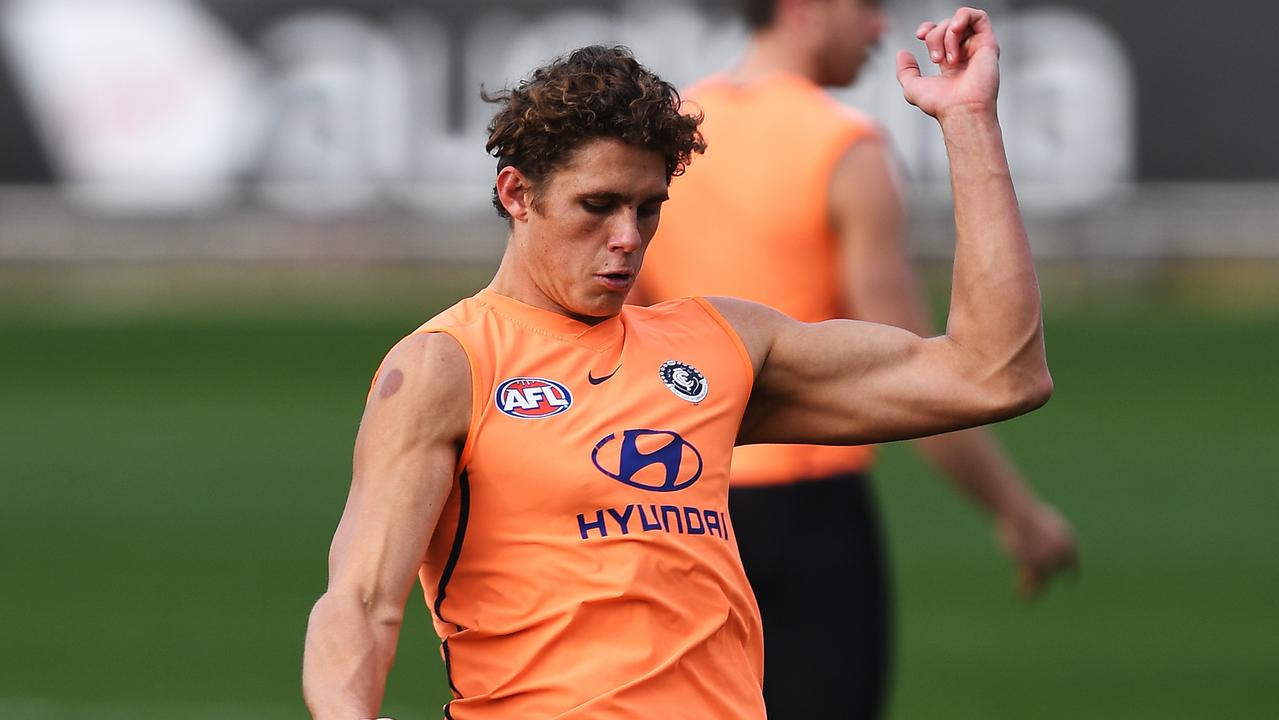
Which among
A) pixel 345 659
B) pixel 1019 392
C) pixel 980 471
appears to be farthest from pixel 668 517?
pixel 980 471

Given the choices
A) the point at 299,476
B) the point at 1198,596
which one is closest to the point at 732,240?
the point at 1198,596

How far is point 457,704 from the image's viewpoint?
3438 mm

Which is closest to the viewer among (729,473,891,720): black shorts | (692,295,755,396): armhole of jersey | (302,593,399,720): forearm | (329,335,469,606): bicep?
(302,593,399,720): forearm

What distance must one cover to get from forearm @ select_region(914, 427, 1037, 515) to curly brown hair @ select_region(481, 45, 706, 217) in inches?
82.2

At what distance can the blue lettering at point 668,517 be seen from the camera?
3406 millimetres

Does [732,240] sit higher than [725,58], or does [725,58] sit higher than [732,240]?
[732,240]

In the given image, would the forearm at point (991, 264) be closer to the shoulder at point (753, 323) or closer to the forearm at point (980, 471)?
the shoulder at point (753, 323)

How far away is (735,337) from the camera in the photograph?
3643mm

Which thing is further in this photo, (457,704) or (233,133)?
(233,133)

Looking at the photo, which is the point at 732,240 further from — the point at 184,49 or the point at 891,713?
the point at 184,49

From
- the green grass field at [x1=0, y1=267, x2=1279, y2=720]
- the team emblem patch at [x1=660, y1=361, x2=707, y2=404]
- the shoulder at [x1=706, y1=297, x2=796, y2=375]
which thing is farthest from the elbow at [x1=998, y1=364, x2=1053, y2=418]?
the green grass field at [x1=0, y1=267, x2=1279, y2=720]

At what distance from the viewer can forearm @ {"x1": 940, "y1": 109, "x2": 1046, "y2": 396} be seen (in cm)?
365

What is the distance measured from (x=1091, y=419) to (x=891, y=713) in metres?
8.14

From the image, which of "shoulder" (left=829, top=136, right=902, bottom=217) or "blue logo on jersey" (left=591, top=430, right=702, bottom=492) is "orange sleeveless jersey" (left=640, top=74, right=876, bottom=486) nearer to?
"shoulder" (left=829, top=136, right=902, bottom=217)
